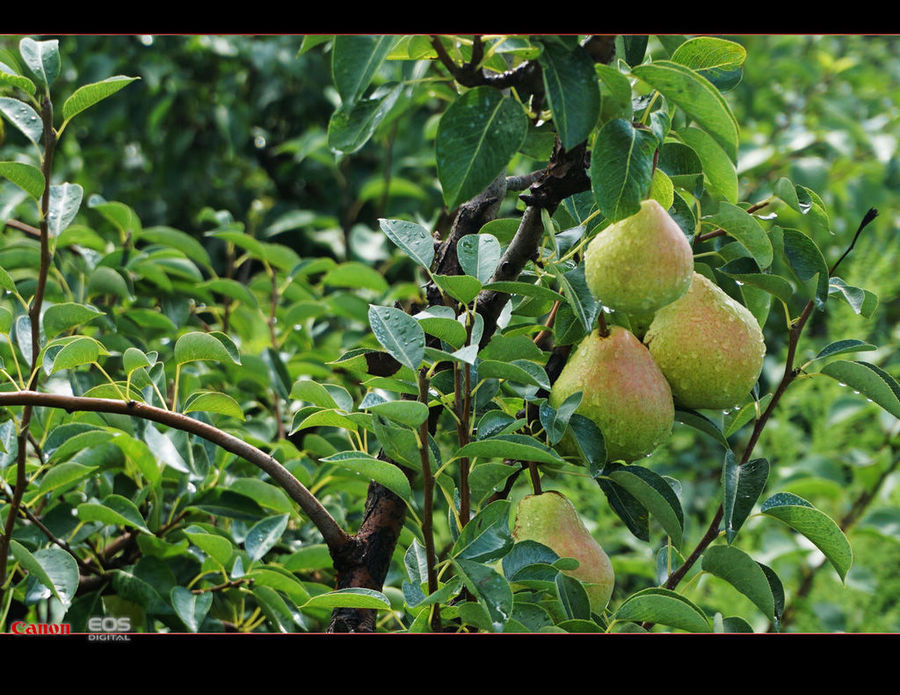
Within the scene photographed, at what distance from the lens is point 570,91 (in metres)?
0.57

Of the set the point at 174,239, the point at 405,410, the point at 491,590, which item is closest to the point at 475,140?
the point at 405,410

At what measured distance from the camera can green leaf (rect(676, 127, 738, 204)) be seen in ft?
2.24

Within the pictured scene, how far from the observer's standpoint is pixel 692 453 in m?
2.19

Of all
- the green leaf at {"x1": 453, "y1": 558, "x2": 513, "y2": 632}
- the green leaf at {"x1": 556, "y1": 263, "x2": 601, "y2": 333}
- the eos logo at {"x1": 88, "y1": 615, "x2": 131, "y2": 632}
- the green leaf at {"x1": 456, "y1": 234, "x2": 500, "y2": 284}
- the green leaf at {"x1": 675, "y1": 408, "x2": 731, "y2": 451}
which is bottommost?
the eos logo at {"x1": 88, "y1": 615, "x2": 131, "y2": 632}

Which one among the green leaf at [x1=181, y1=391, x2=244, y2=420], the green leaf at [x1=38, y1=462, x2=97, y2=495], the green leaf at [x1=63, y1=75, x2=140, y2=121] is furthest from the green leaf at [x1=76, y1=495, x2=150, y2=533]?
the green leaf at [x1=63, y1=75, x2=140, y2=121]

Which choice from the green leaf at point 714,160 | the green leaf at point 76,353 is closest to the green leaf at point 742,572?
the green leaf at point 714,160

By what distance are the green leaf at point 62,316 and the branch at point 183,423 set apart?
0.60ft

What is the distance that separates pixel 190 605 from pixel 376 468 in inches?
12.8

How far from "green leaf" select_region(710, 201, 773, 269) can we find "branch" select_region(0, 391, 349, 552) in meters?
0.39

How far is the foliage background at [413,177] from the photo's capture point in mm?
1796

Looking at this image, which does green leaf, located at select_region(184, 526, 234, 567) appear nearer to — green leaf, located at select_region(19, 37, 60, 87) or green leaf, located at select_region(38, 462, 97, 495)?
green leaf, located at select_region(38, 462, 97, 495)

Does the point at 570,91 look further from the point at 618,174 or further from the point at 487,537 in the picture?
the point at 487,537

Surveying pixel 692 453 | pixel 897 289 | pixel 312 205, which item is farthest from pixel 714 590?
pixel 312 205
